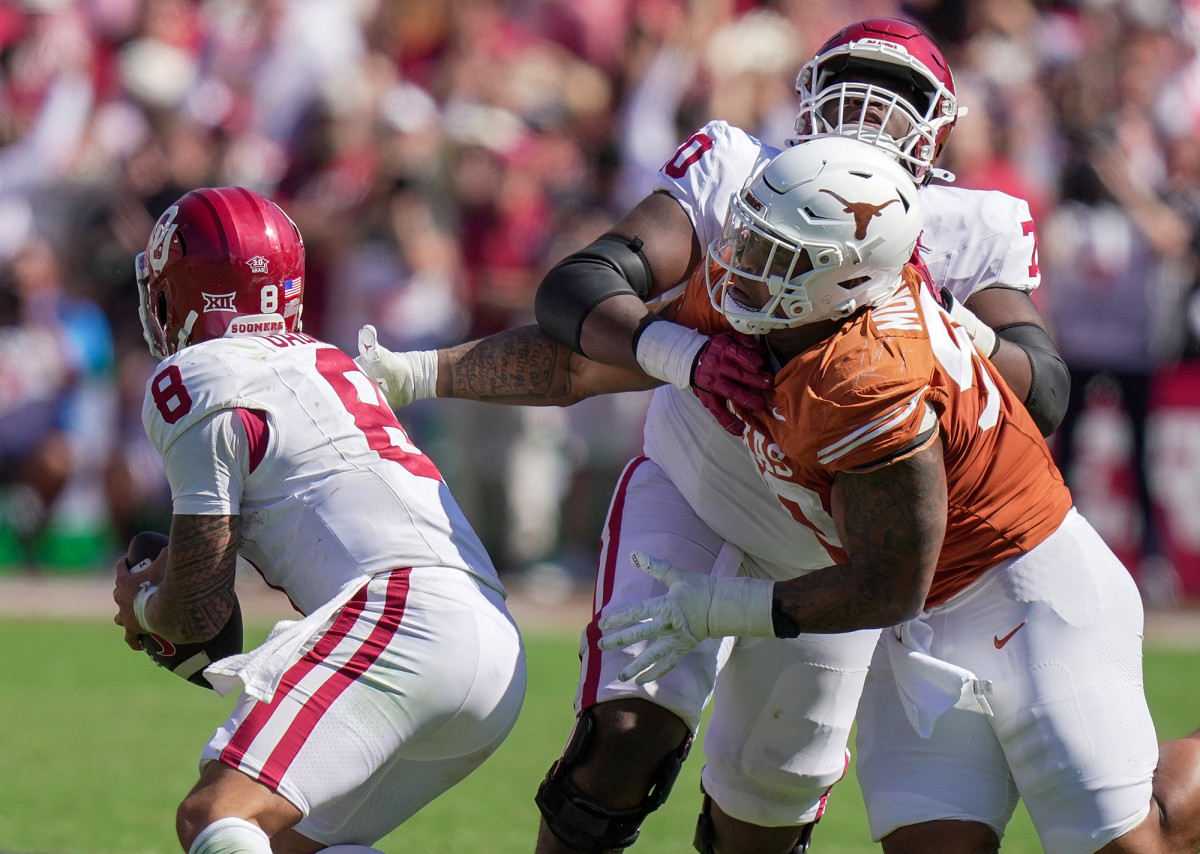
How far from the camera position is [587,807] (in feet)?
11.8

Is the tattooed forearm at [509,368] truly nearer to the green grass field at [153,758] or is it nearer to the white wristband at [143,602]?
the white wristband at [143,602]

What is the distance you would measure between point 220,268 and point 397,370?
0.69 m

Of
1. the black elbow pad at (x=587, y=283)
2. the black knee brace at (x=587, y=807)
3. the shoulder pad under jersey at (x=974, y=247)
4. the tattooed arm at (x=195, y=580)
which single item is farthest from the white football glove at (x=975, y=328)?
the tattooed arm at (x=195, y=580)

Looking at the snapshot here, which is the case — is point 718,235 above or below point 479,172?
above

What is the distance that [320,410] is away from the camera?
3.29m

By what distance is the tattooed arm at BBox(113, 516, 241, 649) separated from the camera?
10.4 ft

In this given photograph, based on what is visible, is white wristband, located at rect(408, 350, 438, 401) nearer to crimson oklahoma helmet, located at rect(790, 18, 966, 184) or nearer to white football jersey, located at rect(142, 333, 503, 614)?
white football jersey, located at rect(142, 333, 503, 614)

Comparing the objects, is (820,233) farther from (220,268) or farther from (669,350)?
(220,268)

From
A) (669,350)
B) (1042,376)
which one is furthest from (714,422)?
(1042,376)

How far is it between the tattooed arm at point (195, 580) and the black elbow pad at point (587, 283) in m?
0.98

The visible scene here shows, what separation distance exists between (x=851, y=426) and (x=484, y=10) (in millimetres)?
8065

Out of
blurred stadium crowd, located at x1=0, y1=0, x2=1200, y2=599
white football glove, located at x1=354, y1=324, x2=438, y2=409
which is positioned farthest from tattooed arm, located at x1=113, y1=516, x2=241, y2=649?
blurred stadium crowd, located at x1=0, y1=0, x2=1200, y2=599

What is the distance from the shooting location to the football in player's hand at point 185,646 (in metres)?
3.46

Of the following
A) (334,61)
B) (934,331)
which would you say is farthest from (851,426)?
(334,61)
